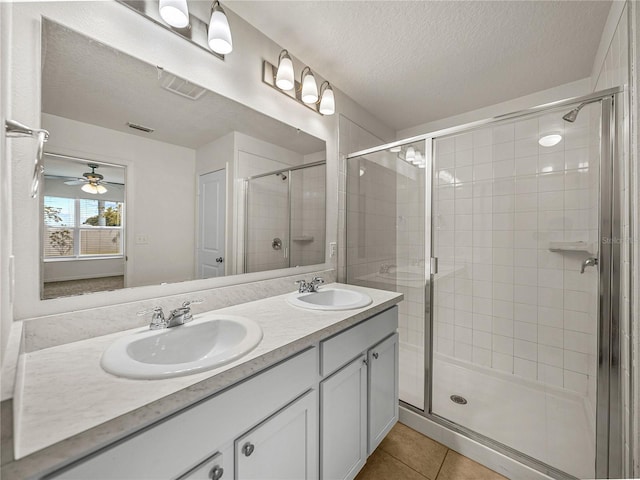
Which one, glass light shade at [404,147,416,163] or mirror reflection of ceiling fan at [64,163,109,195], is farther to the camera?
glass light shade at [404,147,416,163]

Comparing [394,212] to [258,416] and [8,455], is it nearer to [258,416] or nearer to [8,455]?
[258,416]

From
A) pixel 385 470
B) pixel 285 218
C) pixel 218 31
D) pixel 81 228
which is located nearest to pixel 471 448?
pixel 385 470

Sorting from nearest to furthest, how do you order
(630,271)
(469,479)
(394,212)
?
(630,271) < (469,479) < (394,212)

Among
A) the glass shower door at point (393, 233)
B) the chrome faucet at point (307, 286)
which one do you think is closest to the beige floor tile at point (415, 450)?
the glass shower door at point (393, 233)

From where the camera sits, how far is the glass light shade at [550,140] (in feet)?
5.87

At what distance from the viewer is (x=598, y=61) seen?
1640 millimetres

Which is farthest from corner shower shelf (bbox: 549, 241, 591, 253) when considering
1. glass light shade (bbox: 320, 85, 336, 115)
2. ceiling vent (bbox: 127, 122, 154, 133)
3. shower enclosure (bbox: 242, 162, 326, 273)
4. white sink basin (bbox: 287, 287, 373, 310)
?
ceiling vent (bbox: 127, 122, 154, 133)

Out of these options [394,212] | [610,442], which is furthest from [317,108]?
[610,442]

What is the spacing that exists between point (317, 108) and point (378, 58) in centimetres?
51

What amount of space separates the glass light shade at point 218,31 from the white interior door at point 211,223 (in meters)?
0.57

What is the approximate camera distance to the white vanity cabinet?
1068mm

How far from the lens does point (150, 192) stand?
1111 mm

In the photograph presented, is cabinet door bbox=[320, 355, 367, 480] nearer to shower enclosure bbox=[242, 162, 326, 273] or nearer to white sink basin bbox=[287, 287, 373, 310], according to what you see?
white sink basin bbox=[287, 287, 373, 310]

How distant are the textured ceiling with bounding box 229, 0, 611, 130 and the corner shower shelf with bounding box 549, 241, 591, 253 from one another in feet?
4.04
